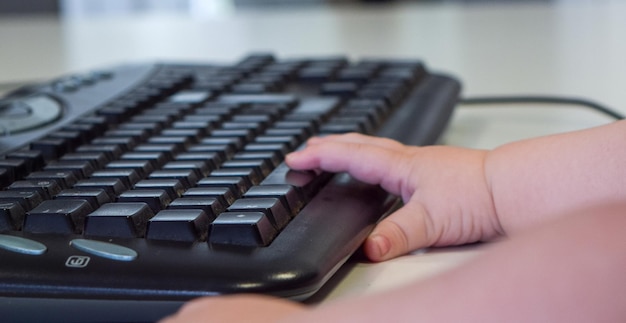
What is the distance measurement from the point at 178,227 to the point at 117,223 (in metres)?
0.03

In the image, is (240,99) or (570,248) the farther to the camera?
(240,99)

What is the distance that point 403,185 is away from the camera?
55 centimetres

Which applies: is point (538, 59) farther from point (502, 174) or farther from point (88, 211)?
point (88, 211)

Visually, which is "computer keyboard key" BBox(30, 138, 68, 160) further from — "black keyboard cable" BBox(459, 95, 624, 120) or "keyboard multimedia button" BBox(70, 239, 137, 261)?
"black keyboard cable" BBox(459, 95, 624, 120)

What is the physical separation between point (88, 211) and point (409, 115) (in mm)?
279

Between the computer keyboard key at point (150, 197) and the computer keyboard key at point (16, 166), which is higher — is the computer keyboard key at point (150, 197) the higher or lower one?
the higher one

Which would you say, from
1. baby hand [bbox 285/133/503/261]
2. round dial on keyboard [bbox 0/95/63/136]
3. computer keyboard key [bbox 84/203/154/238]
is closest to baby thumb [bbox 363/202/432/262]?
baby hand [bbox 285/133/503/261]

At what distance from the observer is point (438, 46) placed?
1139 mm

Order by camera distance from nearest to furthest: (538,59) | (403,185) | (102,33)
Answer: (403,185) → (538,59) → (102,33)

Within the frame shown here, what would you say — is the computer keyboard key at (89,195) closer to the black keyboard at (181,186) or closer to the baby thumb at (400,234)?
the black keyboard at (181,186)

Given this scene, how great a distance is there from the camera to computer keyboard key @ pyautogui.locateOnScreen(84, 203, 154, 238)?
0.43m

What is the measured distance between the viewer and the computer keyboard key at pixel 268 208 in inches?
17.4

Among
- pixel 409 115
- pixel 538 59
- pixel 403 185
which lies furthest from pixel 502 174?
pixel 538 59

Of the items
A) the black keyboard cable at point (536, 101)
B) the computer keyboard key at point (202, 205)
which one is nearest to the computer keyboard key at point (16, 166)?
the computer keyboard key at point (202, 205)
